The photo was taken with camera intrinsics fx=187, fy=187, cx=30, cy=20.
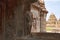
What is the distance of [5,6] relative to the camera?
274cm

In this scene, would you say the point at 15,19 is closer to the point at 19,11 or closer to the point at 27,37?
the point at 19,11

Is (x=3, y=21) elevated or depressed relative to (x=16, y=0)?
depressed

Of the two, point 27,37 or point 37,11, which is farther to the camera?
point 37,11

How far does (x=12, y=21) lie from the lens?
2.73 m

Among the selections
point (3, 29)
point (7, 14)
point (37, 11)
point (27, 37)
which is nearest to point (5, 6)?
point (7, 14)

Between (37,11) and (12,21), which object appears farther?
(37,11)

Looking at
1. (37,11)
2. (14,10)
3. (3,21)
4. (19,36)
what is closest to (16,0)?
(14,10)

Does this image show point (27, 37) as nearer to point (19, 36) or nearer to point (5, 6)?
point (19, 36)

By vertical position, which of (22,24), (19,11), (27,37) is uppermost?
(19,11)

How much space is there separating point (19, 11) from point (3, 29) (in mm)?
350

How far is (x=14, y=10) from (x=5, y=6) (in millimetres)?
143

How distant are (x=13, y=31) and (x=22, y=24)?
0.55 feet

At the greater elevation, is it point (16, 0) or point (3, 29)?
point (16, 0)

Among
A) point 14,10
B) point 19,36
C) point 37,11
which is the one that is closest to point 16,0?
point 14,10
